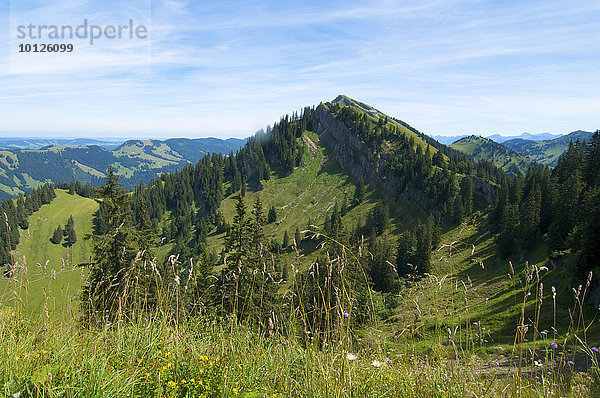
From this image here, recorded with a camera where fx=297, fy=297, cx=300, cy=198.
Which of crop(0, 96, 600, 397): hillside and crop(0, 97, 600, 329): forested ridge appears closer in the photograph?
crop(0, 96, 600, 397): hillside

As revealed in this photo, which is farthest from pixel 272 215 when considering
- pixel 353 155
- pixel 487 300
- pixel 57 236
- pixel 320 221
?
pixel 487 300

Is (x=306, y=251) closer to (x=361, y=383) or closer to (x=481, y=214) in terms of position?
(x=481, y=214)

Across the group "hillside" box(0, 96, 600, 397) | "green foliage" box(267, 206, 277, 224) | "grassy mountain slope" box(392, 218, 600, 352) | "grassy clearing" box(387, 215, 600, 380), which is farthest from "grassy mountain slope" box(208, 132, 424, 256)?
"grassy mountain slope" box(392, 218, 600, 352)

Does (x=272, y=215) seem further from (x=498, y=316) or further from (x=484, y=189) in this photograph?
(x=498, y=316)

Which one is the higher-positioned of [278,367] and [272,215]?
[278,367]

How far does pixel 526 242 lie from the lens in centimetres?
6625

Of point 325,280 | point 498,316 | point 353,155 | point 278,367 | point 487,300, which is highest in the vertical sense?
point 353,155

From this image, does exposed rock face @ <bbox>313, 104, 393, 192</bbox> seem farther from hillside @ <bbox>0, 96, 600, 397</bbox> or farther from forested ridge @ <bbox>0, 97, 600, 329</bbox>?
forested ridge @ <bbox>0, 97, 600, 329</bbox>

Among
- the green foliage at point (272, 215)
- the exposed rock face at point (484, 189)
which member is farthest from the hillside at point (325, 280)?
the green foliage at point (272, 215)

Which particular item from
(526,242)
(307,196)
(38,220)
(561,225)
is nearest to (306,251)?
(307,196)

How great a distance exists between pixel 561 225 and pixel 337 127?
153 meters

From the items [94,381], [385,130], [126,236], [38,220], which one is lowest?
[38,220]

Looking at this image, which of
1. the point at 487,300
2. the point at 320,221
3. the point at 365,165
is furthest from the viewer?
the point at 365,165

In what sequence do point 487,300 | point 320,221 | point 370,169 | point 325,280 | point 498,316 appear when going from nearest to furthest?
point 325,280
point 487,300
point 498,316
point 320,221
point 370,169
